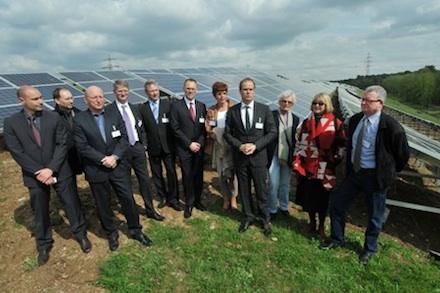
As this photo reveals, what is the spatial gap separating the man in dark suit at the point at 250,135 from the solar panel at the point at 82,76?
8.39 m

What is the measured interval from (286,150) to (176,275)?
250 cm

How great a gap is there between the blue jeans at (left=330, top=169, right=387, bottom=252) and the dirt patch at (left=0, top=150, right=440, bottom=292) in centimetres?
119

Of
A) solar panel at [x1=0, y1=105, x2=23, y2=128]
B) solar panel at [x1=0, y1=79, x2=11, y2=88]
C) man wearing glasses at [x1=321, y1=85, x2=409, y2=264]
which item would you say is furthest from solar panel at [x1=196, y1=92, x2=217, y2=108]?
solar panel at [x1=0, y1=79, x2=11, y2=88]

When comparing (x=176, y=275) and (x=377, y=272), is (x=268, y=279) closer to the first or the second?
(x=176, y=275)

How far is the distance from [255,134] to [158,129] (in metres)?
1.69

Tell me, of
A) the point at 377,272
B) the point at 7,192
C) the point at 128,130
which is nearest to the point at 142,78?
the point at 7,192

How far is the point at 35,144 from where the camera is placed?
354 cm

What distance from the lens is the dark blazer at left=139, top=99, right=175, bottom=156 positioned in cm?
477

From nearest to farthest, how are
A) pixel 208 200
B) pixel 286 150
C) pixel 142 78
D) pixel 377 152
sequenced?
pixel 377 152 < pixel 286 150 < pixel 208 200 < pixel 142 78

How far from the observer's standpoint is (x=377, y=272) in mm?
3619

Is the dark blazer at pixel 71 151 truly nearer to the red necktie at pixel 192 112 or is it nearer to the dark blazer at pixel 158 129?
the dark blazer at pixel 158 129

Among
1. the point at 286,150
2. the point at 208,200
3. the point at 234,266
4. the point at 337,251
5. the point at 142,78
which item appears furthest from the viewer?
the point at 142,78

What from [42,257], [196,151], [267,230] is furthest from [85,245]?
[267,230]

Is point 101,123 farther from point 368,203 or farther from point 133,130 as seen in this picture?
point 368,203
